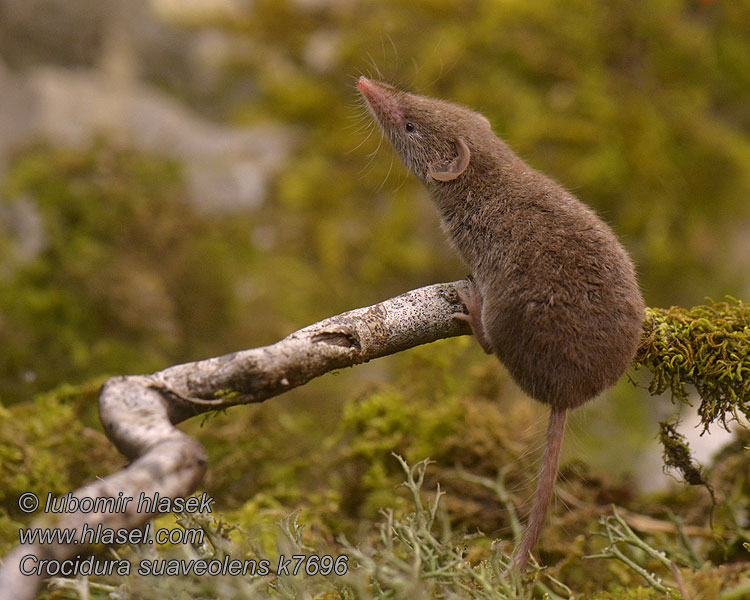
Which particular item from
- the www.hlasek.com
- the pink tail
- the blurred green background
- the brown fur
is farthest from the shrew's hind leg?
the blurred green background

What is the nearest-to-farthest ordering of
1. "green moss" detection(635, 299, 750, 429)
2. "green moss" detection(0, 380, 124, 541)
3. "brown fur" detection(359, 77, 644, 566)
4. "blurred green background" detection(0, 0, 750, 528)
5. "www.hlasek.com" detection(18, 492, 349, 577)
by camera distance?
"www.hlasek.com" detection(18, 492, 349, 577) → "brown fur" detection(359, 77, 644, 566) → "green moss" detection(635, 299, 750, 429) → "green moss" detection(0, 380, 124, 541) → "blurred green background" detection(0, 0, 750, 528)

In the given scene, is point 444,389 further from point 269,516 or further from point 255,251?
point 255,251

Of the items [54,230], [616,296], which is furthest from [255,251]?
[616,296]

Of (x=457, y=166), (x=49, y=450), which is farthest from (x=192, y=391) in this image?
(x=49, y=450)

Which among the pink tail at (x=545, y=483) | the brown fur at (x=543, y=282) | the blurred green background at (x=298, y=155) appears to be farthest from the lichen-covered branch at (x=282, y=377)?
the blurred green background at (x=298, y=155)

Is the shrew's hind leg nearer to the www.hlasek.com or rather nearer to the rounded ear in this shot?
the rounded ear

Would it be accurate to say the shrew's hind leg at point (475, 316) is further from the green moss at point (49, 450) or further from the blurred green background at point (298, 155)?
the blurred green background at point (298, 155)

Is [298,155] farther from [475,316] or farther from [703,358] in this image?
[703,358]
